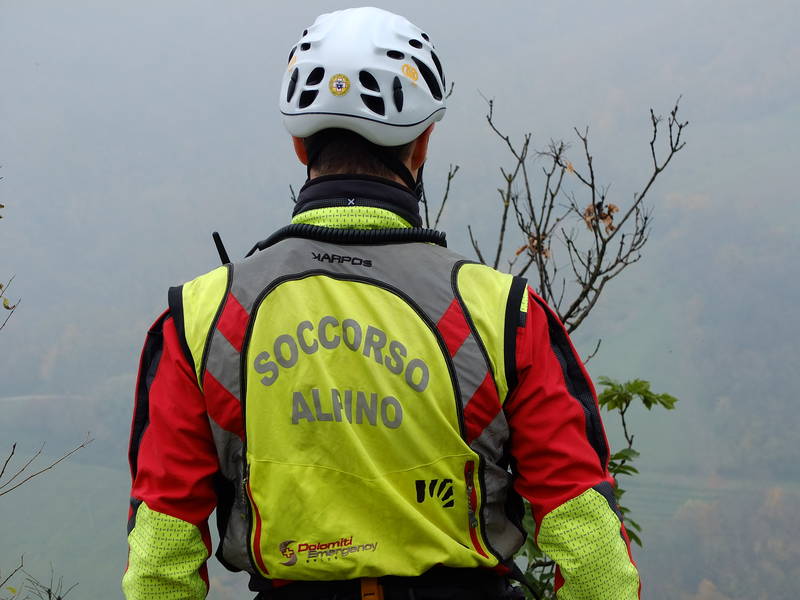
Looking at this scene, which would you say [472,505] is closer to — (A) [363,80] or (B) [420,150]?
(B) [420,150]

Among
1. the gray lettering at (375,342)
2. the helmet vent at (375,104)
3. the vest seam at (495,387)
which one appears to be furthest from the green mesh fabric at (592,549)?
the helmet vent at (375,104)

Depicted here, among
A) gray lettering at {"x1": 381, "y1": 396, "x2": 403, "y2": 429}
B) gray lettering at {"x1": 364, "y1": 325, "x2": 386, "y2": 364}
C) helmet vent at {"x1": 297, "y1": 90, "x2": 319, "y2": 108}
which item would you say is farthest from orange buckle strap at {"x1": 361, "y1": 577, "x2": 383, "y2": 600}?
helmet vent at {"x1": 297, "y1": 90, "x2": 319, "y2": 108}

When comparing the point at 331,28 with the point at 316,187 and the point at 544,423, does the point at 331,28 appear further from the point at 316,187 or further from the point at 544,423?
the point at 544,423

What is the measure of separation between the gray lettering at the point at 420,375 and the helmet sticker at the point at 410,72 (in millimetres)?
672

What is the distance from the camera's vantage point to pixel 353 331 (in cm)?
149

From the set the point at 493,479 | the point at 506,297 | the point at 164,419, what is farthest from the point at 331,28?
the point at 493,479

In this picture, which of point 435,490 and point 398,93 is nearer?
point 435,490

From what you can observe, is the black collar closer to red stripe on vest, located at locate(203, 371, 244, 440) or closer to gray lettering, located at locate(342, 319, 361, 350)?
gray lettering, located at locate(342, 319, 361, 350)

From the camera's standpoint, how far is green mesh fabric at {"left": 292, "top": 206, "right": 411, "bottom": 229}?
158 cm

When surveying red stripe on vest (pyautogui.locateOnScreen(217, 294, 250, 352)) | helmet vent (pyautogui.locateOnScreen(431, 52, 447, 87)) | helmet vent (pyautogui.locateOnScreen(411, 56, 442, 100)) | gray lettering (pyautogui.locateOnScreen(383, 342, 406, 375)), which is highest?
helmet vent (pyautogui.locateOnScreen(431, 52, 447, 87))

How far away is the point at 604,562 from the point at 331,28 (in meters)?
1.27

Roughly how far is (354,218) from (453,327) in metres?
0.29

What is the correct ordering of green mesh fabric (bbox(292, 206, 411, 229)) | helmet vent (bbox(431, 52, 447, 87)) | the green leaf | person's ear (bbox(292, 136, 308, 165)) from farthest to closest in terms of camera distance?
the green leaf
helmet vent (bbox(431, 52, 447, 87))
person's ear (bbox(292, 136, 308, 165))
green mesh fabric (bbox(292, 206, 411, 229))

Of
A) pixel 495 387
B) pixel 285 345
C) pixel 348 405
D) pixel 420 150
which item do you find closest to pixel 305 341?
pixel 285 345
